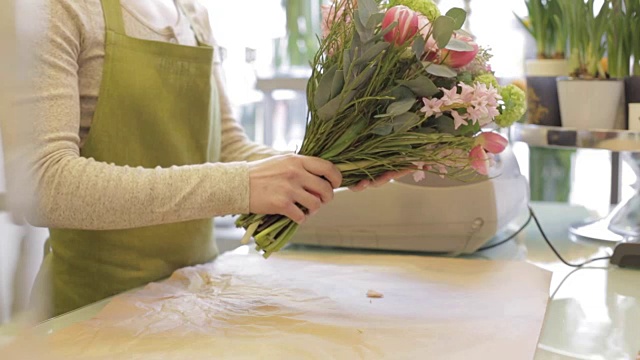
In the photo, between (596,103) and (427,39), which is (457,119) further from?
(596,103)

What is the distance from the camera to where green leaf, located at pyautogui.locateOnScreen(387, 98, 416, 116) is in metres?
0.98

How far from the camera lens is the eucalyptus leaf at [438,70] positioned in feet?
3.18

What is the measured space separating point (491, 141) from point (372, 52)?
0.22m

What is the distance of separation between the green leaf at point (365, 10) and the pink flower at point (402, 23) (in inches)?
0.7

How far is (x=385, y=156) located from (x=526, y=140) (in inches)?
21.4

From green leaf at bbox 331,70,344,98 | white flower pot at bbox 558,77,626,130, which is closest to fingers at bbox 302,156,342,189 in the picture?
green leaf at bbox 331,70,344,98

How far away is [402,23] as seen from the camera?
98 centimetres

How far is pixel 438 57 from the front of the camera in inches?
39.1

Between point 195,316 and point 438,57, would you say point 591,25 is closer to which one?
point 438,57

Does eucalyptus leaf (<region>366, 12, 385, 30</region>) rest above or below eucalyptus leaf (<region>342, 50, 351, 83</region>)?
above

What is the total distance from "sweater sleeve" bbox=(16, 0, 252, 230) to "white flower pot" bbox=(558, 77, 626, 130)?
72 centimetres

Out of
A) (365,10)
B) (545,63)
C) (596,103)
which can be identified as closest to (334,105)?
(365,10)

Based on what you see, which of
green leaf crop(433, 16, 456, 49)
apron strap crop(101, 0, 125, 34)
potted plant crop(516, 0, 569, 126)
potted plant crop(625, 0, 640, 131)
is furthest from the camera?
potted plant crop(516, 0, 569, 126)

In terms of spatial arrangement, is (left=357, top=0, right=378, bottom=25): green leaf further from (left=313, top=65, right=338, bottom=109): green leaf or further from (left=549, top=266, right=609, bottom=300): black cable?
(left=549, top=266, right=609, bottom=300): black cable
